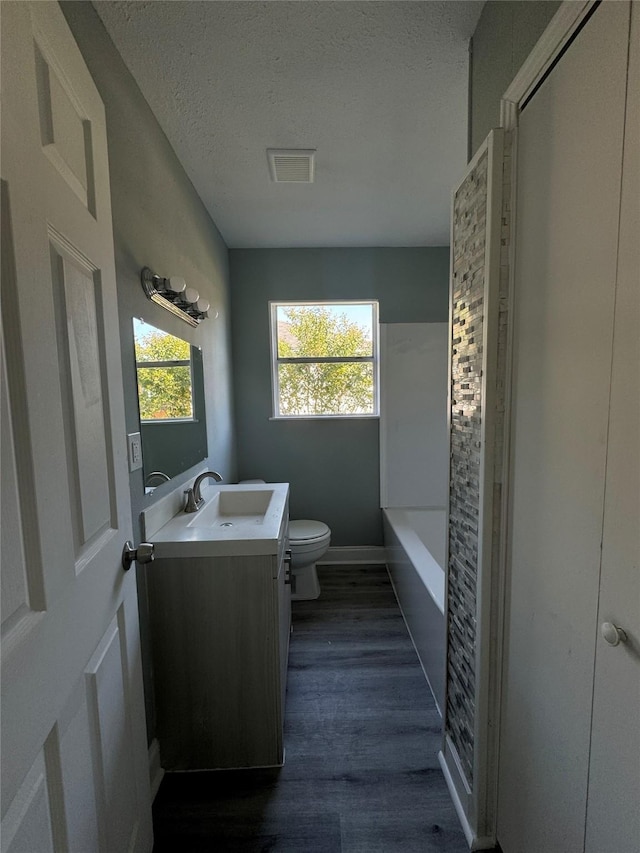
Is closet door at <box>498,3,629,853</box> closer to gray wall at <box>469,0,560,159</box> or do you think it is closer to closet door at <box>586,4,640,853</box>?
closet door at <box>586,4,640,853</box>

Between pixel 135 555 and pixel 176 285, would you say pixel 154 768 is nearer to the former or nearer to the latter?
pixel 135 555

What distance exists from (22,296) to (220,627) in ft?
4.12

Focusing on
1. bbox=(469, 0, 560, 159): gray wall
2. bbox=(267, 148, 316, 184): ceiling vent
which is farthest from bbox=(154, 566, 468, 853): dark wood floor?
bbox=(267, 148, 316, 184): ceiling vent

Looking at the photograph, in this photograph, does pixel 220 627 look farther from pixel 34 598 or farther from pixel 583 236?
pixel 583 236

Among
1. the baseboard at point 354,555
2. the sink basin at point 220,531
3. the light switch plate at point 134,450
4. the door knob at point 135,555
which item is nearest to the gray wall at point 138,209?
the light switch plate at point 134,450

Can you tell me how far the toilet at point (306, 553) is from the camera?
2.42m

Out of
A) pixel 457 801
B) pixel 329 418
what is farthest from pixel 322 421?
pixel 457 801

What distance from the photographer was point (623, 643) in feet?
2.19

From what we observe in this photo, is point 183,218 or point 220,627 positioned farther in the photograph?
point 183,218

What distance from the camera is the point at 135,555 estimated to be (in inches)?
38.7

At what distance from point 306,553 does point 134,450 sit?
1.44 m

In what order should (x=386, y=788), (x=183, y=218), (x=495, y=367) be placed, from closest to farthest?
(x=495, y=367)
(x=386, y=788)
(x=183, y=218)

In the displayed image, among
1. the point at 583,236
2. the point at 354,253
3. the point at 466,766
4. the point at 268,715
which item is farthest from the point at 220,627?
the point at 354,253

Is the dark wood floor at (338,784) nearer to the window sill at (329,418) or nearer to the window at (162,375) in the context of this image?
the window at (162,375)
